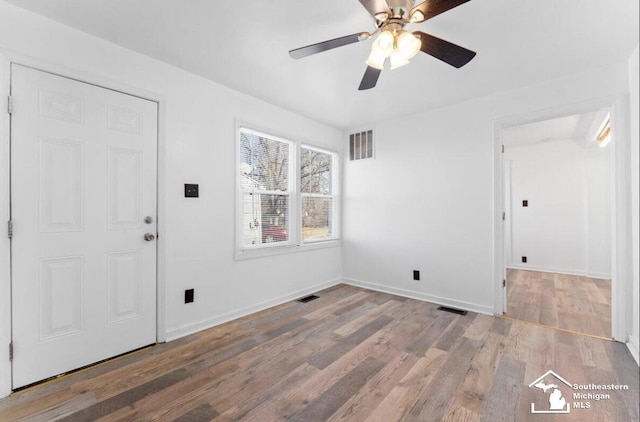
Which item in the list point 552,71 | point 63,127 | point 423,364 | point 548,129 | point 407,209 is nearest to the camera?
point 63,127

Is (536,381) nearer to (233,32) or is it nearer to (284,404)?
(284,404)

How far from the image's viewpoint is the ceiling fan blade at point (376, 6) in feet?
4.86

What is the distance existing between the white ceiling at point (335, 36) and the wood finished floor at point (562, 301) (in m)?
2.38

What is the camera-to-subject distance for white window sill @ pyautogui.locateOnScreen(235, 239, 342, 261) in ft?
10.2

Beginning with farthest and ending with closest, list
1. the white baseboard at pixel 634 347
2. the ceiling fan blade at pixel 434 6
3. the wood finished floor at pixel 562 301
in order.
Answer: the wood finished floor at pixel 562 301
the white baseboard at pixel 634 347
the ceiling fan blade at pixel 434 6

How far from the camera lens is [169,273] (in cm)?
250

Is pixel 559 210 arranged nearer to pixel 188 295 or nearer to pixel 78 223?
pixel 188 295

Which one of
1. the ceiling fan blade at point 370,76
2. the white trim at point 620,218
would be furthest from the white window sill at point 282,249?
the white trim at point 620,218

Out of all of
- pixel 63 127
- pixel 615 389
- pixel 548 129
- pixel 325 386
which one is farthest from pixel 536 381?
pixel 548 129

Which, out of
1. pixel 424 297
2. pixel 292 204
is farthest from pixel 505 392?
pixel 292 204

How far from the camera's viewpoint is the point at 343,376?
1982 mm

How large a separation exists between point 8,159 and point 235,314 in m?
2.13

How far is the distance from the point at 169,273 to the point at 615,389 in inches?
130

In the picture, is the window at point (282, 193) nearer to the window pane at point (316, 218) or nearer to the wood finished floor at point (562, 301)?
the window pane at point (316, 218)
